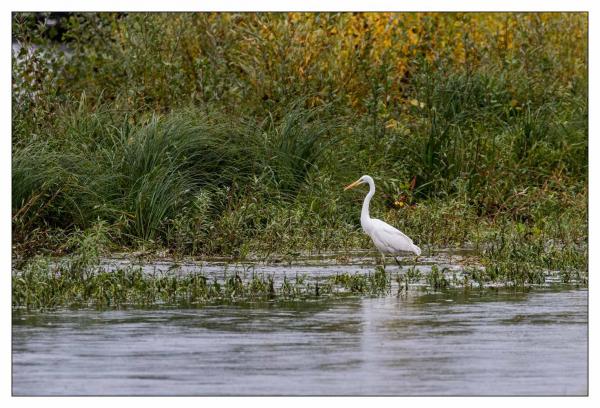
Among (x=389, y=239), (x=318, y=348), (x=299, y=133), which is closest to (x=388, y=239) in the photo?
(x=389, y=239)

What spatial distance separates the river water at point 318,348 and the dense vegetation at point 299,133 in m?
2.26

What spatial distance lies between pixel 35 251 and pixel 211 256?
168 cm

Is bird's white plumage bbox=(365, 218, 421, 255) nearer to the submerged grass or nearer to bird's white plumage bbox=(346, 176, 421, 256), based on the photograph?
bird's white plumage bbox=(346, 176, 421, 256)

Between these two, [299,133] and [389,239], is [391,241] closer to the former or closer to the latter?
[389,239]

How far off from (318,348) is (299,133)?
684cm

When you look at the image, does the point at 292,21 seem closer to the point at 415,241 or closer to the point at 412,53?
the point at 412,53

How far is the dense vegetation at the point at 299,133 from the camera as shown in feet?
44.2

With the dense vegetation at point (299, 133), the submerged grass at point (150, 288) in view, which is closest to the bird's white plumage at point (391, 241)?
the dense vegetation at point (299, 133)

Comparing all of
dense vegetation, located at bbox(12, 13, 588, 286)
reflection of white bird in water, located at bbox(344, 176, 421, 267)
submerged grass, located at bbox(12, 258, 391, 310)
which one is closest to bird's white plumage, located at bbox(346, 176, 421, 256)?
reflection of white bird in water, located at bbox(344, 176, 421, 267)

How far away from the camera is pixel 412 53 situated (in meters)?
19.0

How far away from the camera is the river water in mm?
7531

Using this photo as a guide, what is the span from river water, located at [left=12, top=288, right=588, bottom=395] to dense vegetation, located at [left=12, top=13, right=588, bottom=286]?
2.26 m

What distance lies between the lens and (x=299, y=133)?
1512 centimetres

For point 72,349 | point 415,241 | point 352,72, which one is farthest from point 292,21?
point 72,349
